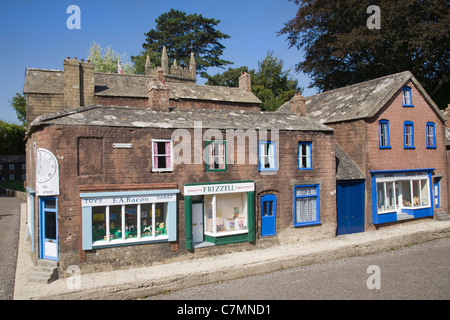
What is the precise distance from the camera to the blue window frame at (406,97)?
1883 cm

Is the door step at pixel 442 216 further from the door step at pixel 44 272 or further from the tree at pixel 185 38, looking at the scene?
the tree at pixel 185 38

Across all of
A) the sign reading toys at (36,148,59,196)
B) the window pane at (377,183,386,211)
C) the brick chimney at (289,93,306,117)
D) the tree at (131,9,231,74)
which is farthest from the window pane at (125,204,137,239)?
the tree at (131,9,231,74)

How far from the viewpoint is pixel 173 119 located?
13.4 meters

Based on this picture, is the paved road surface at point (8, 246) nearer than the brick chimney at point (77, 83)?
Yes

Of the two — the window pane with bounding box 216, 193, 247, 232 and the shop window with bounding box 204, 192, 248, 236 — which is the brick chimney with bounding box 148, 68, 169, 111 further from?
the window pane with bounding box 216, 193, 247, 232

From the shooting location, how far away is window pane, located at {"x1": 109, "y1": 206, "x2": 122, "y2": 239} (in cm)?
1185

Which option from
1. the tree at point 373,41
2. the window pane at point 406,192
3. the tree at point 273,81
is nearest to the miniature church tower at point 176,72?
the tree at point 273,81

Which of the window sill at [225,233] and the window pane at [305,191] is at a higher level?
the window pane at [305,191]

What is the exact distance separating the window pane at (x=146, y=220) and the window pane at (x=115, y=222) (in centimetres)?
74

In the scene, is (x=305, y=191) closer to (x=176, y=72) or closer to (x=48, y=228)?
(x=48, y=228)

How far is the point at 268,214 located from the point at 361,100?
8.90 metres

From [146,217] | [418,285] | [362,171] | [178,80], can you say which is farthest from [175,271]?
[178,80]

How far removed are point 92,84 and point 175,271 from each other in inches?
677

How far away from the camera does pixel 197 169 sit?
1318 centimetres
